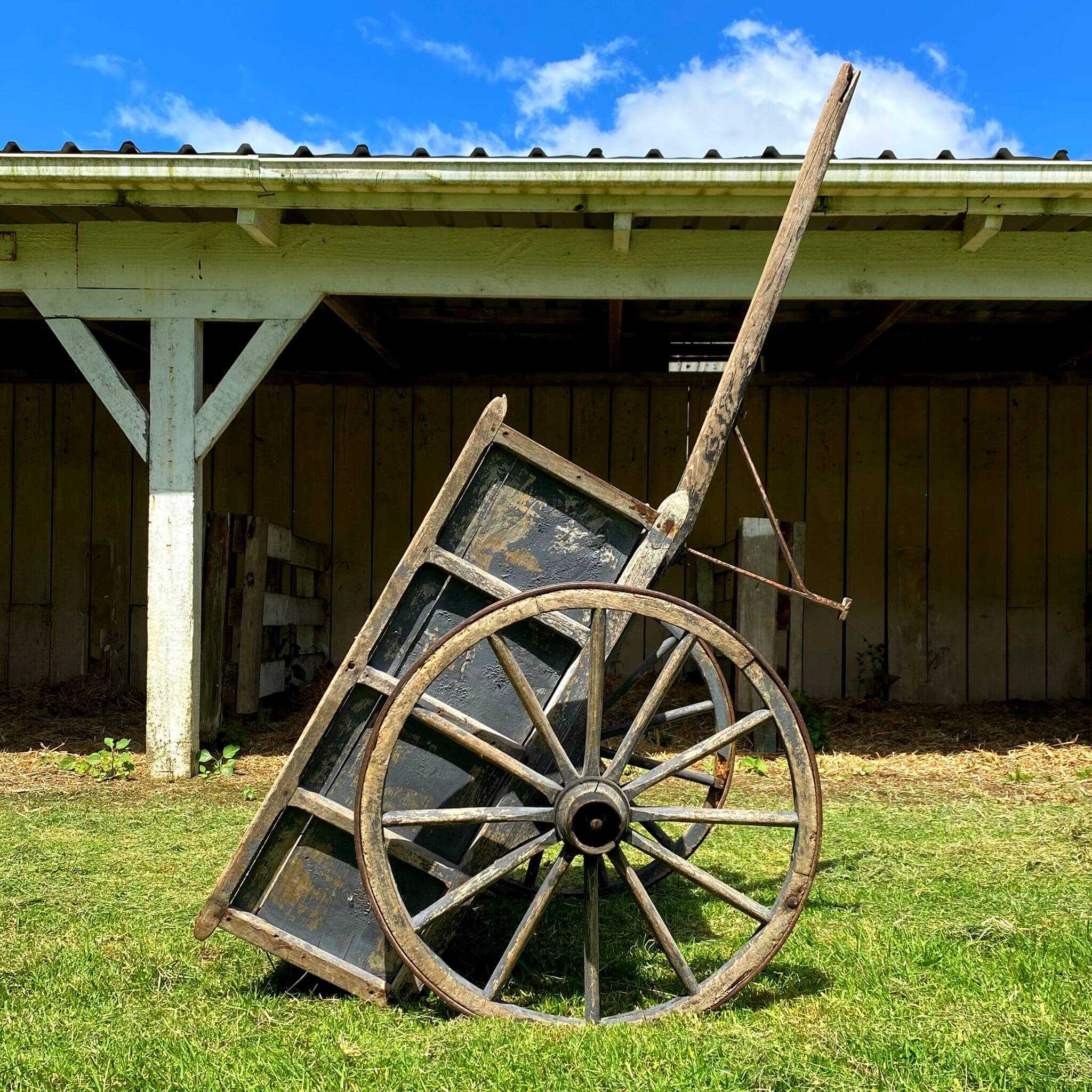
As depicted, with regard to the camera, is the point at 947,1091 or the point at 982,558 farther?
the point at 982,558

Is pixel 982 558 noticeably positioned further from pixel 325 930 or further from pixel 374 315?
pixel 325 930

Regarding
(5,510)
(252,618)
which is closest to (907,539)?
(252,618)

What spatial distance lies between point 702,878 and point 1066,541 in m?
7.52

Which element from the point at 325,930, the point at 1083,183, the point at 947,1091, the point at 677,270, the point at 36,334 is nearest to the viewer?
the point at 947,1091

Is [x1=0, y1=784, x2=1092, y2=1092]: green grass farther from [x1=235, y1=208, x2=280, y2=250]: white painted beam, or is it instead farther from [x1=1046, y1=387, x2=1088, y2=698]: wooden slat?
[x1=1046, y1=387, x2=1088, y2=698]: wooden slat

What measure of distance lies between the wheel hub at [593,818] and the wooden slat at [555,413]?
21.6 feet

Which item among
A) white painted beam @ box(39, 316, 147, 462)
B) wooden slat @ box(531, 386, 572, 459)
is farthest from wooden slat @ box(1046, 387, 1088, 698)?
white painted beam @ box(39, 316, 147, 462)

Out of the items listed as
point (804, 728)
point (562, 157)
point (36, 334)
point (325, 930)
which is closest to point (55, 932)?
point (325, 930)

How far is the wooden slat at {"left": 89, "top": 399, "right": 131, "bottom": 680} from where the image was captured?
8.91m

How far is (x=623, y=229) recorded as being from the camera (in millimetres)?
5547

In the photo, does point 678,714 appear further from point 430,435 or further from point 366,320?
point 430,435

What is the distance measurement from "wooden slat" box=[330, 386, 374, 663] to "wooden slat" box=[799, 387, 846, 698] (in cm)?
385

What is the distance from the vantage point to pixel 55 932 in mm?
3256

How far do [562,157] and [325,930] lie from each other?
4.10 m
